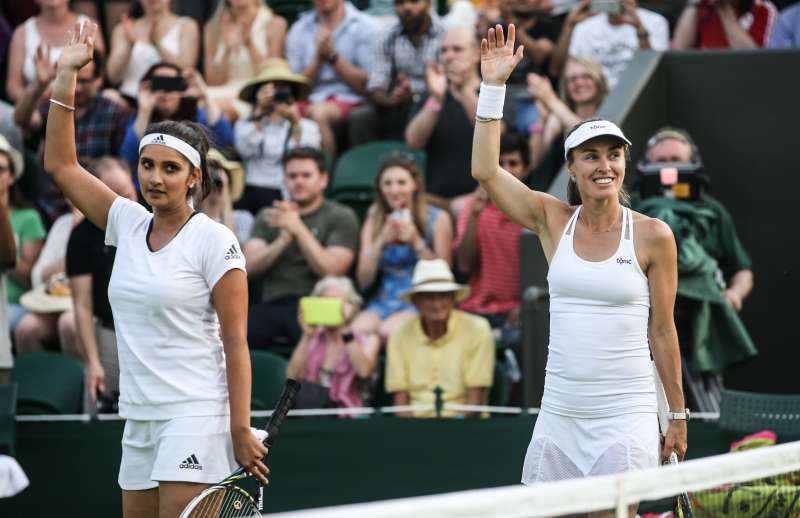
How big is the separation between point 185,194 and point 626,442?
153 centimetres

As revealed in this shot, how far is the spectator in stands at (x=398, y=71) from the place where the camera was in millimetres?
9805

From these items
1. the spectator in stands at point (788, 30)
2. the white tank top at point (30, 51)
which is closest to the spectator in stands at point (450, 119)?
the spectator in stands at point (788, 30)

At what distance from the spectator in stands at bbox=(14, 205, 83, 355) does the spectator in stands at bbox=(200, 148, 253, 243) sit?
78cm

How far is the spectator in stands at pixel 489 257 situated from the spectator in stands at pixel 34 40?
11.7 ft

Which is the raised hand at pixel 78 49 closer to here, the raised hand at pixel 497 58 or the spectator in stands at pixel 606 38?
the raised hand at pixel 497 58

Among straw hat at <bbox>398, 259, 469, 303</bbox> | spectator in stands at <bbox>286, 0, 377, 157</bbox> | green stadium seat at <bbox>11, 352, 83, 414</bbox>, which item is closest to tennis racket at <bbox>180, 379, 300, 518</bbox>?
straw hat at <bbox>398, 259, 469, 303</bbox>

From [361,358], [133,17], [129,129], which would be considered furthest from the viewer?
[133,17]

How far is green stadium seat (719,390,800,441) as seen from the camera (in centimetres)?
628

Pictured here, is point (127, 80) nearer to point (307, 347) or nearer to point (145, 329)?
point (307, 347)

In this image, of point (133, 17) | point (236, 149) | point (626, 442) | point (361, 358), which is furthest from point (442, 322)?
point (133, 17)

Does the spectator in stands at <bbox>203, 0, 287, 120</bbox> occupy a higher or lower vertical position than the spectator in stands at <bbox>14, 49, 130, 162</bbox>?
higher

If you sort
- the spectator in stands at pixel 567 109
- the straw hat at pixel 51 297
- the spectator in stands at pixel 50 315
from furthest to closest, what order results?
the spectator in stands at pixel 567 109, the straw hat at pixel 51 297, the spectator in stands at pixel 50 315

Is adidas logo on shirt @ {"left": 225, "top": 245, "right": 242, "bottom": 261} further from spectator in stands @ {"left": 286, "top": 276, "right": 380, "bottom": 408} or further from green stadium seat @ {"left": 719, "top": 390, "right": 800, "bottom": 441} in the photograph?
spectator in stands @ {"left": 286, "top": 276, "right": 380, "bottom": 408}

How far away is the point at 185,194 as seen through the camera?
14.2 ft
